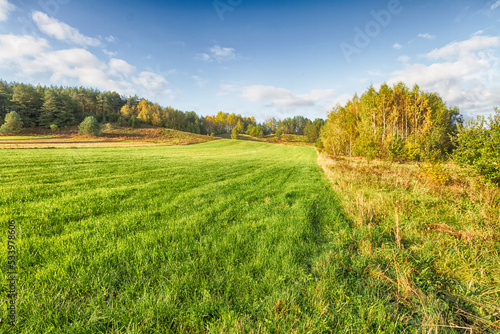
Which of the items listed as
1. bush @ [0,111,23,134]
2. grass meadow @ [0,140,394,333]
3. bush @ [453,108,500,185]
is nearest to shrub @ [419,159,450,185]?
bush @ [453,108,500,185]

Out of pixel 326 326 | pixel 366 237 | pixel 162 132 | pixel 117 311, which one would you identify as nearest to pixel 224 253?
pixel 117 311

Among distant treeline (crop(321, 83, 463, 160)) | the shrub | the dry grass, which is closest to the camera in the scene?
the dry grass

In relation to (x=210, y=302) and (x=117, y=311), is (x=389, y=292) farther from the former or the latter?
(x=117, y=311)

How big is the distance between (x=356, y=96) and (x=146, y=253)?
48486 millimetres

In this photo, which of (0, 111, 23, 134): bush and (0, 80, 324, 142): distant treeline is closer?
(0, 111, 23, 134): bush

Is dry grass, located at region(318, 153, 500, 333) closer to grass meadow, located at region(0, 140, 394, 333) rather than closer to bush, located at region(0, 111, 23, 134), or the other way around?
grass meadow, located at region(0, 140, 394, 333)

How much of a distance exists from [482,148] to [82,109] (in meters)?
124

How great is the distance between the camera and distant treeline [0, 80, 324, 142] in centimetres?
6762

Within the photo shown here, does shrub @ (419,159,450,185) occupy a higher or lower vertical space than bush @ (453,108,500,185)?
lower

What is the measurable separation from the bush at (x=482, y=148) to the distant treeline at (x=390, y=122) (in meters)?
19.4

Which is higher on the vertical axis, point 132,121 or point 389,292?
point 132,121

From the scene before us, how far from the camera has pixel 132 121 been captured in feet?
247

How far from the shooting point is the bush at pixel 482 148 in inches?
286

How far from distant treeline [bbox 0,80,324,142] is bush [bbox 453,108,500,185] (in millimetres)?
90841
